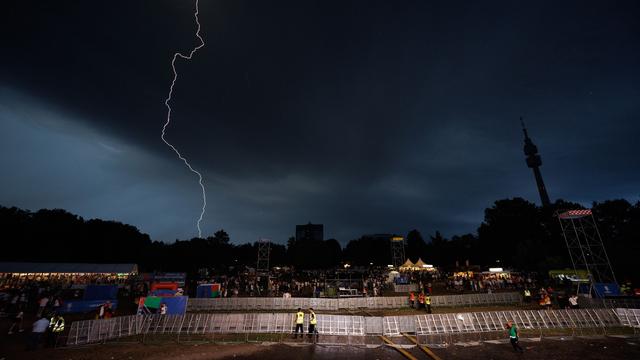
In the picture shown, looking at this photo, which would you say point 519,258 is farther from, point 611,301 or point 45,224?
point 45,224

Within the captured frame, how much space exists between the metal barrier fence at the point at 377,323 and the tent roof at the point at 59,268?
123 feet

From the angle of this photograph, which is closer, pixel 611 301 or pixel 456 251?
pixel 611 301

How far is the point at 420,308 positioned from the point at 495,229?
71.8 metres

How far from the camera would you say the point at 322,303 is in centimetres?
2342

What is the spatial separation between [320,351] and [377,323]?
396cm

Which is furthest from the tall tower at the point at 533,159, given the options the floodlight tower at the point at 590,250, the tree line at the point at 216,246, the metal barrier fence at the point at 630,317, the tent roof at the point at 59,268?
the tent roof at the point at 59,268

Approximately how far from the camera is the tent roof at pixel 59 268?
39.9m

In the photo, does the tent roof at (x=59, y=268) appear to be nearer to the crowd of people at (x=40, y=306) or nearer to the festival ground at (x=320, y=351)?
the crowd of people at (x=40, y=306)

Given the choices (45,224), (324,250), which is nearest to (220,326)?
(45,224)

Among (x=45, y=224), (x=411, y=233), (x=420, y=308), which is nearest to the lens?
(x=420, y=308)

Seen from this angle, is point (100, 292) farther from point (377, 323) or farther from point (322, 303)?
point (377, 323)

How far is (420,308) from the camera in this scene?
22.8m

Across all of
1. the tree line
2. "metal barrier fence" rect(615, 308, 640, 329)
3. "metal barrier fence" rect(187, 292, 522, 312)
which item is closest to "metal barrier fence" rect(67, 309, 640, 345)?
"metal barrier fence" rect(615, 308, 640, 329)

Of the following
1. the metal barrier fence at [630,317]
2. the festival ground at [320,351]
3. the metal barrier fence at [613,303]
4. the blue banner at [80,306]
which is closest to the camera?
the festival ground at [320,351]
